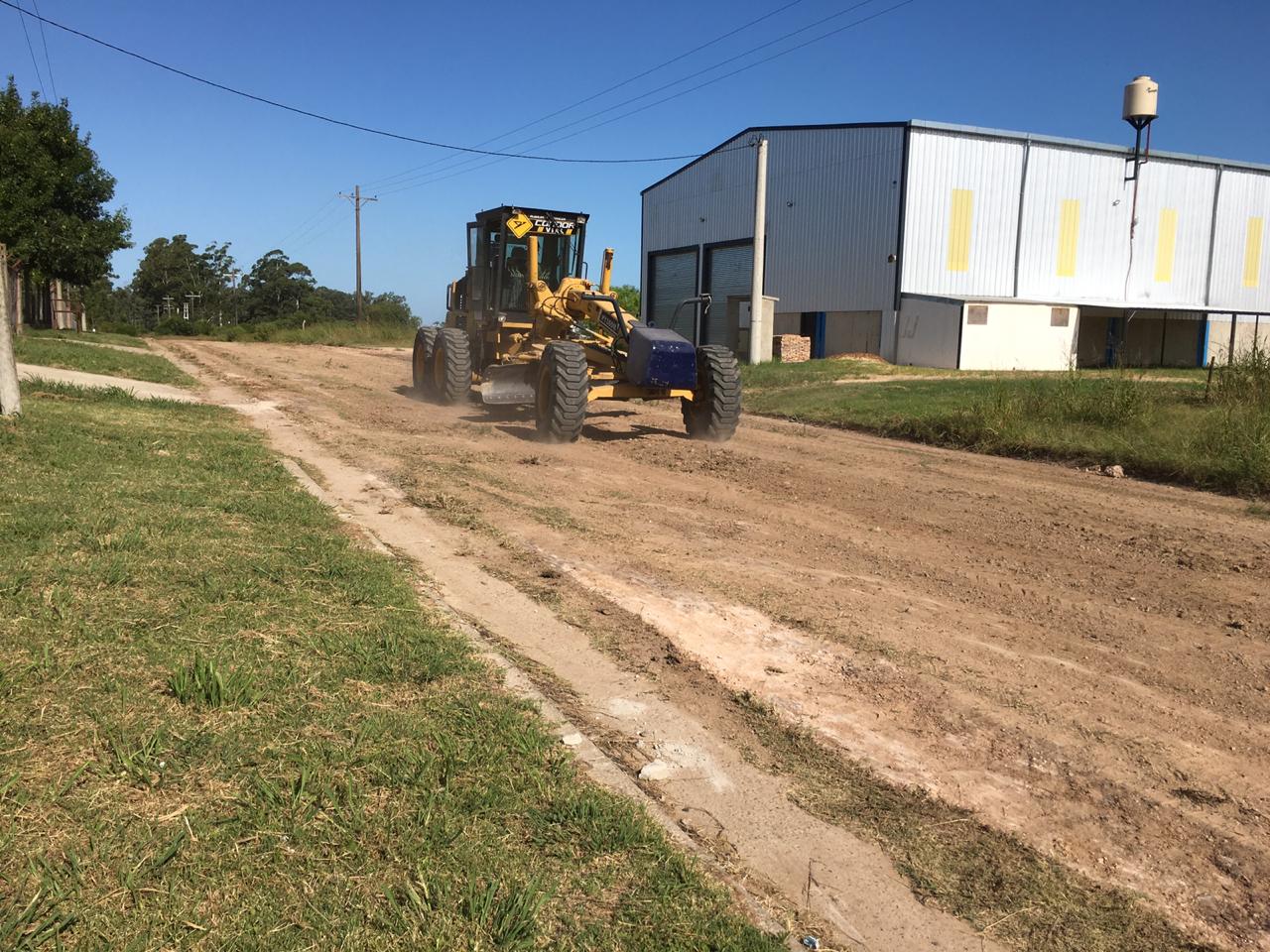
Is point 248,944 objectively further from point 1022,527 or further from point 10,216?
point 10,216

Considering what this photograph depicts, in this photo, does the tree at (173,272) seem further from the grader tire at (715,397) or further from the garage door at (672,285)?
the grader tire at (715,397)

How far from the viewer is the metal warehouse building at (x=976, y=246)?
109 feet

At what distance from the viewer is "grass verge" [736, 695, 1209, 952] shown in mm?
3035

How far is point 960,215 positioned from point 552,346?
2583 cm

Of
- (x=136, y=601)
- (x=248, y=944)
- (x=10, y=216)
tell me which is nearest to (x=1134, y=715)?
(x=248, y=944)

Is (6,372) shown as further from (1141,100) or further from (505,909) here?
(1141,100)

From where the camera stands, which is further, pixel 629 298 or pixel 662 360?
pixel 629 298

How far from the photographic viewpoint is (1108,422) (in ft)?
44.5

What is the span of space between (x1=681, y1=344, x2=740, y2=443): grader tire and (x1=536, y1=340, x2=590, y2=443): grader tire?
1640mm

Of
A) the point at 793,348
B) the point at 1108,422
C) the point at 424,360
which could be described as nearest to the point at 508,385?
the point at 424,360

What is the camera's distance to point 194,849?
297 centimetres

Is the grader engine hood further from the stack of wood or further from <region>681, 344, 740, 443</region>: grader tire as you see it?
the stack of wood

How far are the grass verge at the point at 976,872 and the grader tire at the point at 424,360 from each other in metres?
14.7

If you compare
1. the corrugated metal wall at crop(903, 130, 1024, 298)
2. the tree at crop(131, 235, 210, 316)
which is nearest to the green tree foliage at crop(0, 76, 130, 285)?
the corrugated metal wall at crop(903, 130, 1024, 298)
